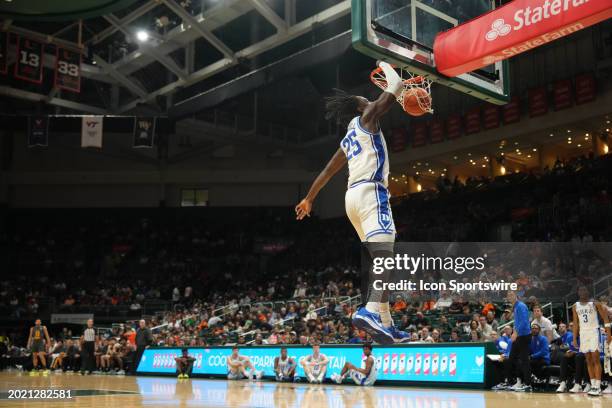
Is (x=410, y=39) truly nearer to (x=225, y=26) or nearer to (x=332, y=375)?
(x=332, y=375)

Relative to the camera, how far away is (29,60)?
Result: 22.3m

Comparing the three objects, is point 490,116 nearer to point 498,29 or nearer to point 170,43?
point 170,43

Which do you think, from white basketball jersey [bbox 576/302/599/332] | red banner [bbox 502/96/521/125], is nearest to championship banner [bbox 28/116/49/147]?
red banner [bbox 502/96/521/125]

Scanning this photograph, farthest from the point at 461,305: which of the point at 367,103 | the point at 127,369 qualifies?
the point at 367,103

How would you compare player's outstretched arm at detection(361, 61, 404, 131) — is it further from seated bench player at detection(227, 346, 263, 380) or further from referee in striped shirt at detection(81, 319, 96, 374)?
referee in striped shirt at detection(81, 319, 96, 374)

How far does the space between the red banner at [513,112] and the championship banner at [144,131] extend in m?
14.1

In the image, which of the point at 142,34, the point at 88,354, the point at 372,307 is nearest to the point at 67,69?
the point at 142,34

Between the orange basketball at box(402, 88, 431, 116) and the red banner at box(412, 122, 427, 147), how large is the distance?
26.4 m

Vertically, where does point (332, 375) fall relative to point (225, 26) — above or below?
below

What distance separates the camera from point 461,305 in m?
16.0

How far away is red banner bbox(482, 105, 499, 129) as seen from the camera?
2717 cm

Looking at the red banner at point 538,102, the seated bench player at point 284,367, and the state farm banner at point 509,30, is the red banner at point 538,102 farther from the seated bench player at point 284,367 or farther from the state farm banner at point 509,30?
the state farm banner at point 509,30

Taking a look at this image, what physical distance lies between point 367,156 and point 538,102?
23.6 metres

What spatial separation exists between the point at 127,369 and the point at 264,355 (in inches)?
249
